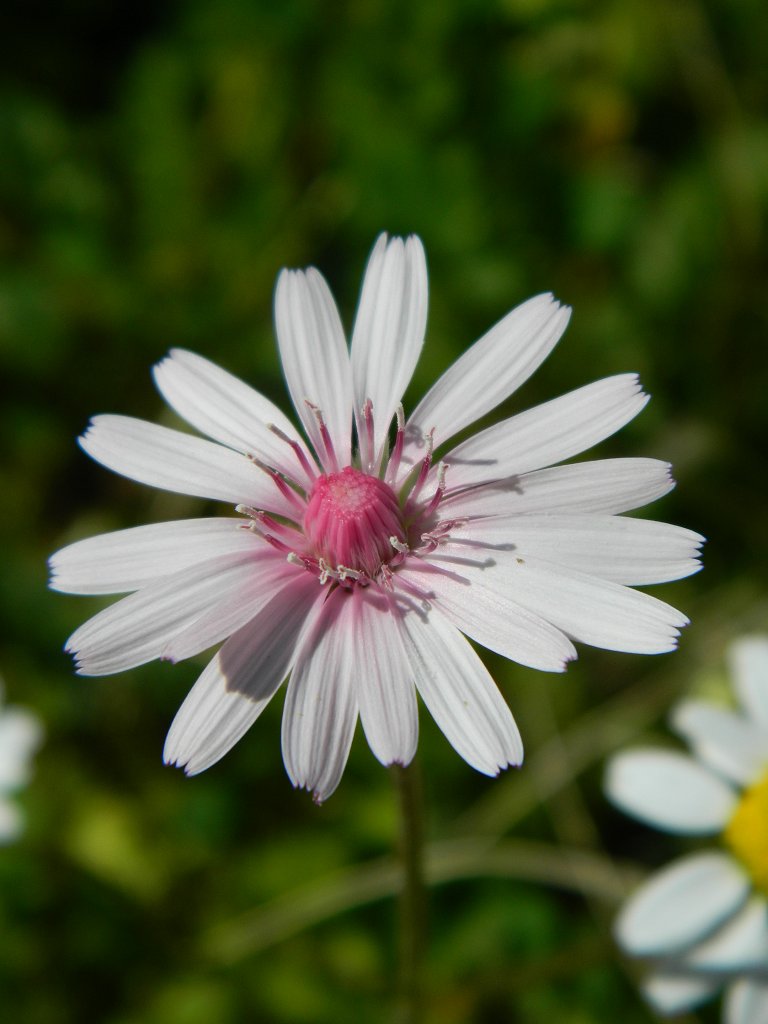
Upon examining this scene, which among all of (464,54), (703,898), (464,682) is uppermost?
(464,54)

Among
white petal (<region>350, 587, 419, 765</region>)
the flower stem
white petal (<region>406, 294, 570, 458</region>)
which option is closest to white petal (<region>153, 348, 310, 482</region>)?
white petal (<region>406, 294, 570, 458</region>)

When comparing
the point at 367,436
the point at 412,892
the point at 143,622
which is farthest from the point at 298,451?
the point at 412,892

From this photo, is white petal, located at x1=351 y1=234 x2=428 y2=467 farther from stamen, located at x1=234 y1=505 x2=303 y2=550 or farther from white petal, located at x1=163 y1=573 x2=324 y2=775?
white petal, located at x1=163 y1=573 x2=324 y2=775

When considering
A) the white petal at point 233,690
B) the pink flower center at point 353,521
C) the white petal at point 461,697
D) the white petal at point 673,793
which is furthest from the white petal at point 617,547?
the white petal at point 673,793

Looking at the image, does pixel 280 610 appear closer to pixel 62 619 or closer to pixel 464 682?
pixel 464 682

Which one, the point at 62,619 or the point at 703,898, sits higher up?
the point at 62,619

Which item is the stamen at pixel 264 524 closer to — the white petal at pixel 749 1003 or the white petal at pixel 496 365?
the white petal at pixel 496 365

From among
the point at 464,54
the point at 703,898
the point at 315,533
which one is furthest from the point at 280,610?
the point at 464,54
